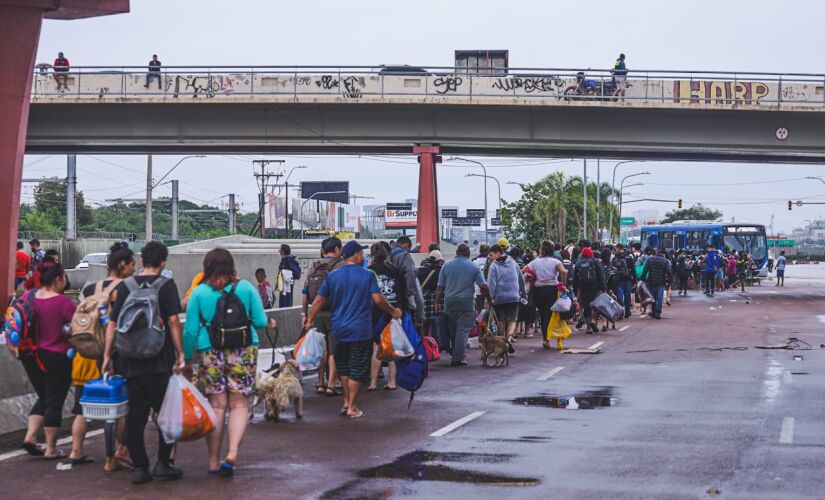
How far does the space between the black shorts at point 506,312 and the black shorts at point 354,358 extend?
730 cm

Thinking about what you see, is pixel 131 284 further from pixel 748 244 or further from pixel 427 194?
pixel 748 244

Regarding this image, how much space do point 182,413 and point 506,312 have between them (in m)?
11.0

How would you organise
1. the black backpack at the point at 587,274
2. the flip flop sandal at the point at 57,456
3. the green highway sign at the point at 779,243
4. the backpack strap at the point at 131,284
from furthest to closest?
the green highway sign at the point at 779,243 → the black backpack at the point at 587,274 → the flip flop sandal at the point at 57,456 → the backpack strap at the point at 131,284

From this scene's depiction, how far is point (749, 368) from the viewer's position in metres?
16.8

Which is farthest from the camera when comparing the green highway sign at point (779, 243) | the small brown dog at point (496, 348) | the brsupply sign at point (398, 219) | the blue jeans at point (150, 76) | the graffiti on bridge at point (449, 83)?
the green highway sign at point (779, 243)

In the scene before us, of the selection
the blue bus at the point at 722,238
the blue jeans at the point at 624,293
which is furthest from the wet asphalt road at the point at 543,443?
the blue bus at the point at 722,238

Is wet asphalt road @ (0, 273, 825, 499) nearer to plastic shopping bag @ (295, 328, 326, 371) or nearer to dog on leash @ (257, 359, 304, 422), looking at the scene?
dog on leash @ (257, 359, 304, 422)

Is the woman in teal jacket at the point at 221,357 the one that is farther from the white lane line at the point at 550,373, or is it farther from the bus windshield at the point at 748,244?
the bus windshield at the point at 748,244

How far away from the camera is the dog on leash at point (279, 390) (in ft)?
38.2

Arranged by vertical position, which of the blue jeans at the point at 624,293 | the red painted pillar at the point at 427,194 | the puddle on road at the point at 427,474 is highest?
the red painted pillar at the point at 427,194

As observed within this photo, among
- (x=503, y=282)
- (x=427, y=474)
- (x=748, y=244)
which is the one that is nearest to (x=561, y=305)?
(x=503, y=282)

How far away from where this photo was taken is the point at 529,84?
3947 centimetres

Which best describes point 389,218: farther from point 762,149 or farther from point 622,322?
point 622,322

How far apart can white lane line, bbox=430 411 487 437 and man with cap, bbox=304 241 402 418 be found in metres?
1.08
